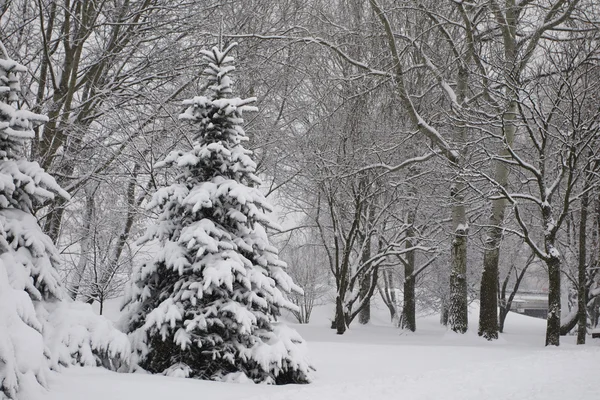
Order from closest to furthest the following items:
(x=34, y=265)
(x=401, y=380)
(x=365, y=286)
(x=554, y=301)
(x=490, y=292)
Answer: (x=34, y=265), (x=401, y=380), (x=554, y=301), (x=490, y=292), (x=365, y=286)

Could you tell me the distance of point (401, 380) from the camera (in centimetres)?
724

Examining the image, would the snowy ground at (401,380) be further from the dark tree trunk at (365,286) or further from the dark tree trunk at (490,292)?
the dark tree trunk at (365,286)

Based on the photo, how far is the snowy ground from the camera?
18.0 feet

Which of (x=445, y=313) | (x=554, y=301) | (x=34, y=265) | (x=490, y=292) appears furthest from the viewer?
(x=445, y=313)

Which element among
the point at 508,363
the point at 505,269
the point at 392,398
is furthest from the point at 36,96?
the point at 505,269

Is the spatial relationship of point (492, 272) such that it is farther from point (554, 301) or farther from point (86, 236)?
point (86, 236)

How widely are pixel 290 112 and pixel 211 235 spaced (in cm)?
1097

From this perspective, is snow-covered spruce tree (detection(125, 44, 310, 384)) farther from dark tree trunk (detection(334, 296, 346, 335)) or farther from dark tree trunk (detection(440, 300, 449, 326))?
dark tree trunk (detection(440, 300, 449, 326))

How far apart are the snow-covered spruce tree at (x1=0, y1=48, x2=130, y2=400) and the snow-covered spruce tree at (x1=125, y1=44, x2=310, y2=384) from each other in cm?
78

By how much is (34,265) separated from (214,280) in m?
2.00

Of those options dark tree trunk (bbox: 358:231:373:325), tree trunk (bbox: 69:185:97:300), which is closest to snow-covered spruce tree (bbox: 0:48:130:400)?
tree trunk (bbox: 69:185:97:300)

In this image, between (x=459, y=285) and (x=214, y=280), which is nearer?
(x=214, y=280)

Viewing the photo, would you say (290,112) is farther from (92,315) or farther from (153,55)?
(92,315)

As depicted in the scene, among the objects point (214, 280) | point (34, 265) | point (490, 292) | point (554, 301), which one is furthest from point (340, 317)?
point (34, 265)
